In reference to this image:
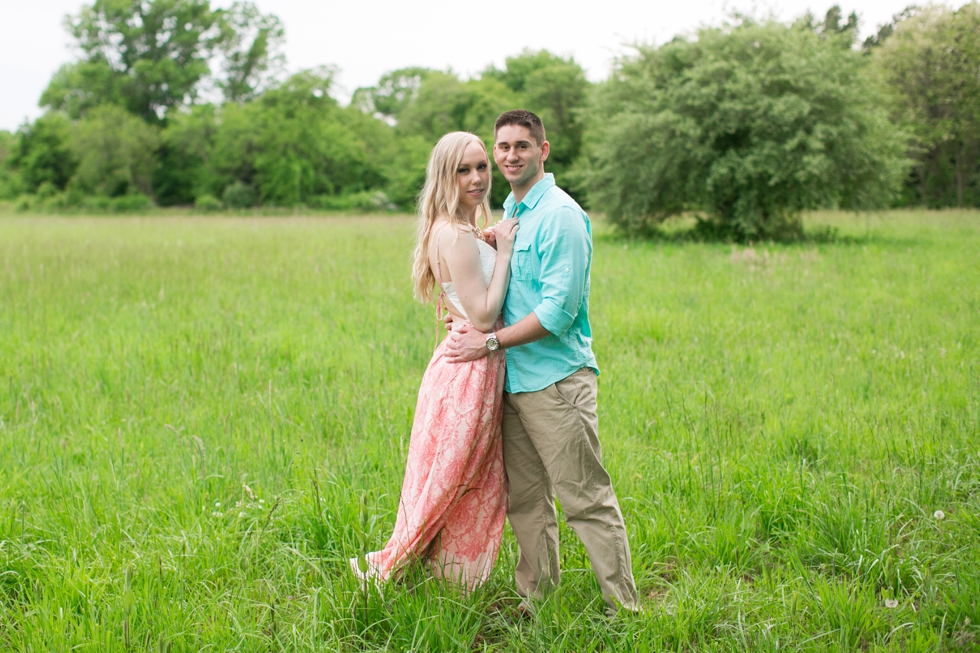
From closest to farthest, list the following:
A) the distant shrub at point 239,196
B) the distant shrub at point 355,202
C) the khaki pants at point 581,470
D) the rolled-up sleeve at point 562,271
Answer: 1. the rolled-up sleeve at point 562,271
2. the khaki pants at point 581,470
3. the distant shrub at point 239,196
4. the distant shrub at point 355,202

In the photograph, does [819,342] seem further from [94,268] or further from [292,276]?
[94,268]

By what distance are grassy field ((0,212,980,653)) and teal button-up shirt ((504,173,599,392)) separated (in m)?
0.86

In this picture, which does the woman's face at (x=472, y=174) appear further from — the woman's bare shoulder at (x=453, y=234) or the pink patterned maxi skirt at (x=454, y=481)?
the pink patterned maxi skirt at (x=454, y=481)

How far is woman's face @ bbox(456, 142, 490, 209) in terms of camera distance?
2420 mm

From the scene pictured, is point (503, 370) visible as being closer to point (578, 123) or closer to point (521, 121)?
point (521, 121)

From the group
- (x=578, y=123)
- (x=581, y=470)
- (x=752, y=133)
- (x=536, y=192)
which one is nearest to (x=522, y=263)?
(x=536, y=192)

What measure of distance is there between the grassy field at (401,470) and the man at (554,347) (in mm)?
318

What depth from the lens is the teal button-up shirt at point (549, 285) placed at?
7.48 ft

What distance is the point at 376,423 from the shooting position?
423cm

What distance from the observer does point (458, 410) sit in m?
2.42

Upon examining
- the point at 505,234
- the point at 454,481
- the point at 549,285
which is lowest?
the point at 454,481

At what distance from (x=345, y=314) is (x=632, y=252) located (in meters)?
7.37

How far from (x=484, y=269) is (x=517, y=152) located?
433mm

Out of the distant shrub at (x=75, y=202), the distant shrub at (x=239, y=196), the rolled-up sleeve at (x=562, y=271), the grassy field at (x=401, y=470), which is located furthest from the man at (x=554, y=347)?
the distant shrub at (x=75, y=202)
